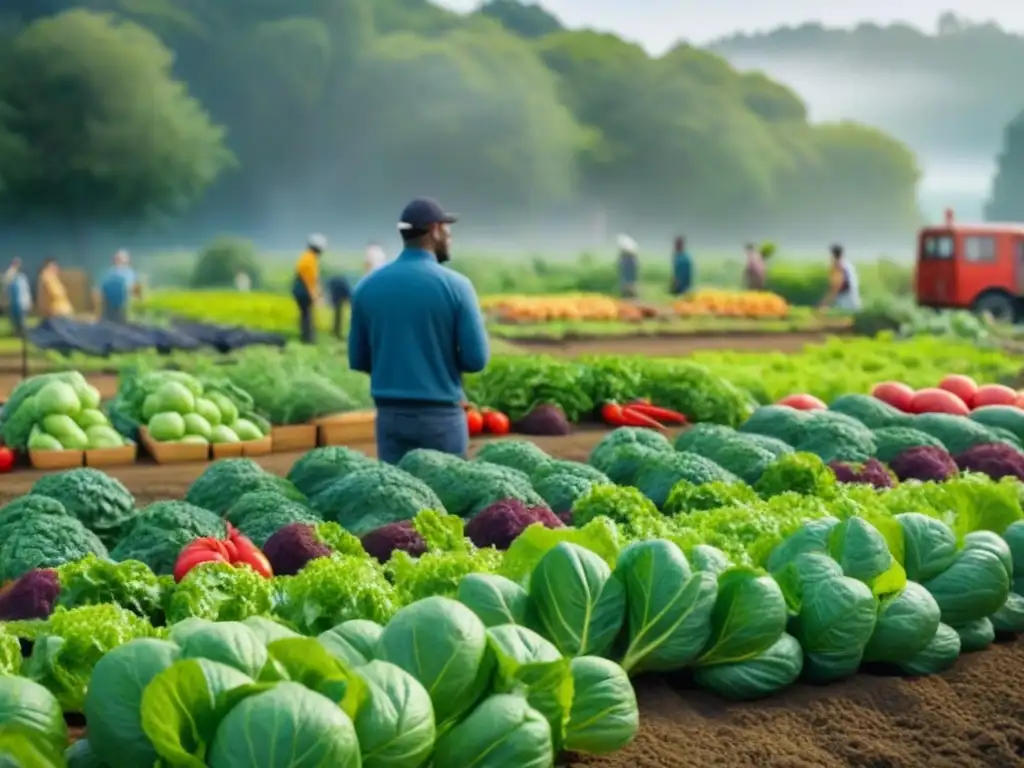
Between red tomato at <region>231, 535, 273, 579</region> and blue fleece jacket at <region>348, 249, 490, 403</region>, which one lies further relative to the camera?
blue fleece jacket at <region>348, 249, 490, 403</region>

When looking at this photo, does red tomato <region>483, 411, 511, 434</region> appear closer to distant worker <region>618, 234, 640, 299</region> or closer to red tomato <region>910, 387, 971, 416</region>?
red tomato <region>910, 387, 971, 416</region>

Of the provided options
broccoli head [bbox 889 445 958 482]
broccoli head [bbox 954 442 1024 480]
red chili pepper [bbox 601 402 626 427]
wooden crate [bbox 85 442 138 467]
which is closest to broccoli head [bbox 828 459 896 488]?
broccoli head [bbox 889 445 958 482]

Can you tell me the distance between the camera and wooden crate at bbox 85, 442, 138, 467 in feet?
35.4

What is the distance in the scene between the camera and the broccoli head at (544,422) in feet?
39.4

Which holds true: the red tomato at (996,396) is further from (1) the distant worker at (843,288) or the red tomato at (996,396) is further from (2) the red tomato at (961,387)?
(1) the distant worker at (843,288)

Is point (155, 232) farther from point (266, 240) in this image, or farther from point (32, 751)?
point (32, 751)

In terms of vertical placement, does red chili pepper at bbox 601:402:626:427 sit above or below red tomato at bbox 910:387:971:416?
below

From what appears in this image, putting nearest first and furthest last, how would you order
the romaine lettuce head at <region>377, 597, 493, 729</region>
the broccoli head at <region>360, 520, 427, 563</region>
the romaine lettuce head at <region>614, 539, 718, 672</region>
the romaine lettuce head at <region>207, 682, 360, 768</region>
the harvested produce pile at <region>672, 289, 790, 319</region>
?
the romaine lettuce head at <region>207, 682, 360, 768</region> → the romaine lettuce head at <region>377, 597, 493, 729</region> → the romaine lettuce head at <region>614, 539, 718, 672</region> → the broccoli head at <region>360, 520, 427, 563</region> → the harvested produce pile at <region>672, 289, 790, 319</region>

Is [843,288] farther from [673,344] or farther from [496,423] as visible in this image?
[496,423]

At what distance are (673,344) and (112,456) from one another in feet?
43.0

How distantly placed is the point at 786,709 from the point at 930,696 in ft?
1.98

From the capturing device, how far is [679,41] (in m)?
75.1

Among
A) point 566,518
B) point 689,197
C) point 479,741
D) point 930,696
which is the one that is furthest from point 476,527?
point 689,197

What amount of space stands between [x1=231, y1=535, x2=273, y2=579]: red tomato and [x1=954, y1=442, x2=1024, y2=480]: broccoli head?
4266 millimetres
